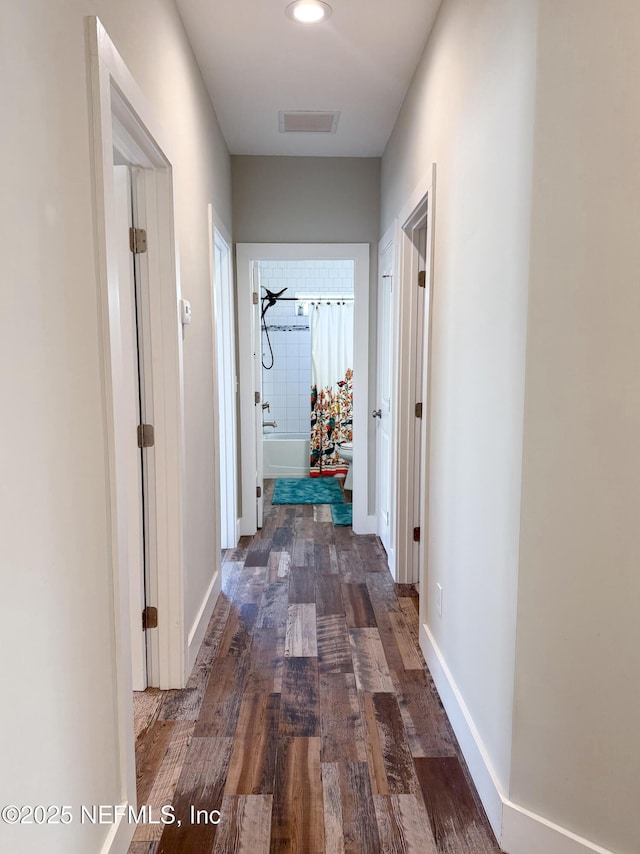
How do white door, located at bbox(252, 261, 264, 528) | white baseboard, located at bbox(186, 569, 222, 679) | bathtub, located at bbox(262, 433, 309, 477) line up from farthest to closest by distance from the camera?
bathtub, located at bbox(262, 433, 309, 477) → white door, located at bbox(252, 261, 264, 528) → white baseboard, located at bbox(186, 569, 222, 679)

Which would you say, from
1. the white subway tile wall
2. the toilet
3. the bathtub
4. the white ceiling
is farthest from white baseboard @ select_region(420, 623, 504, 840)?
the white subway tile wall

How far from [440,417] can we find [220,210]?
6.56 feet

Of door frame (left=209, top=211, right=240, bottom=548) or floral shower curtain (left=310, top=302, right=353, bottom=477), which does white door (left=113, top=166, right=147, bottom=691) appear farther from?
floral shower curtain (left=310, top=302, right=353, bottom=477)

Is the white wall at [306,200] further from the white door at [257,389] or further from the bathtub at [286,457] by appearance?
the bathtub at [286,457]

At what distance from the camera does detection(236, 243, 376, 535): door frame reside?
4.04 m

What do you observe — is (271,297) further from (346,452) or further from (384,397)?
(384,397)

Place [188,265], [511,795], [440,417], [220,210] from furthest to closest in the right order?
[220,210], [188,265], [440,417], [511,795]

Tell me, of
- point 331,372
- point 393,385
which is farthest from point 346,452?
point 393,385

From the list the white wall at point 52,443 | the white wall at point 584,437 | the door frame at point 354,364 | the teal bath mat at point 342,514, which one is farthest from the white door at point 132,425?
the teal bath mat at point 342,514

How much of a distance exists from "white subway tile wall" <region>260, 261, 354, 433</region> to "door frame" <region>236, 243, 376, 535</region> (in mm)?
2372

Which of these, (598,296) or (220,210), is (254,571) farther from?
(598,296)

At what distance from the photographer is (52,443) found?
112cm

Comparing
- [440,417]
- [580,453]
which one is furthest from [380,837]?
[440,417]

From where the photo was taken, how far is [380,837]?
157cm
